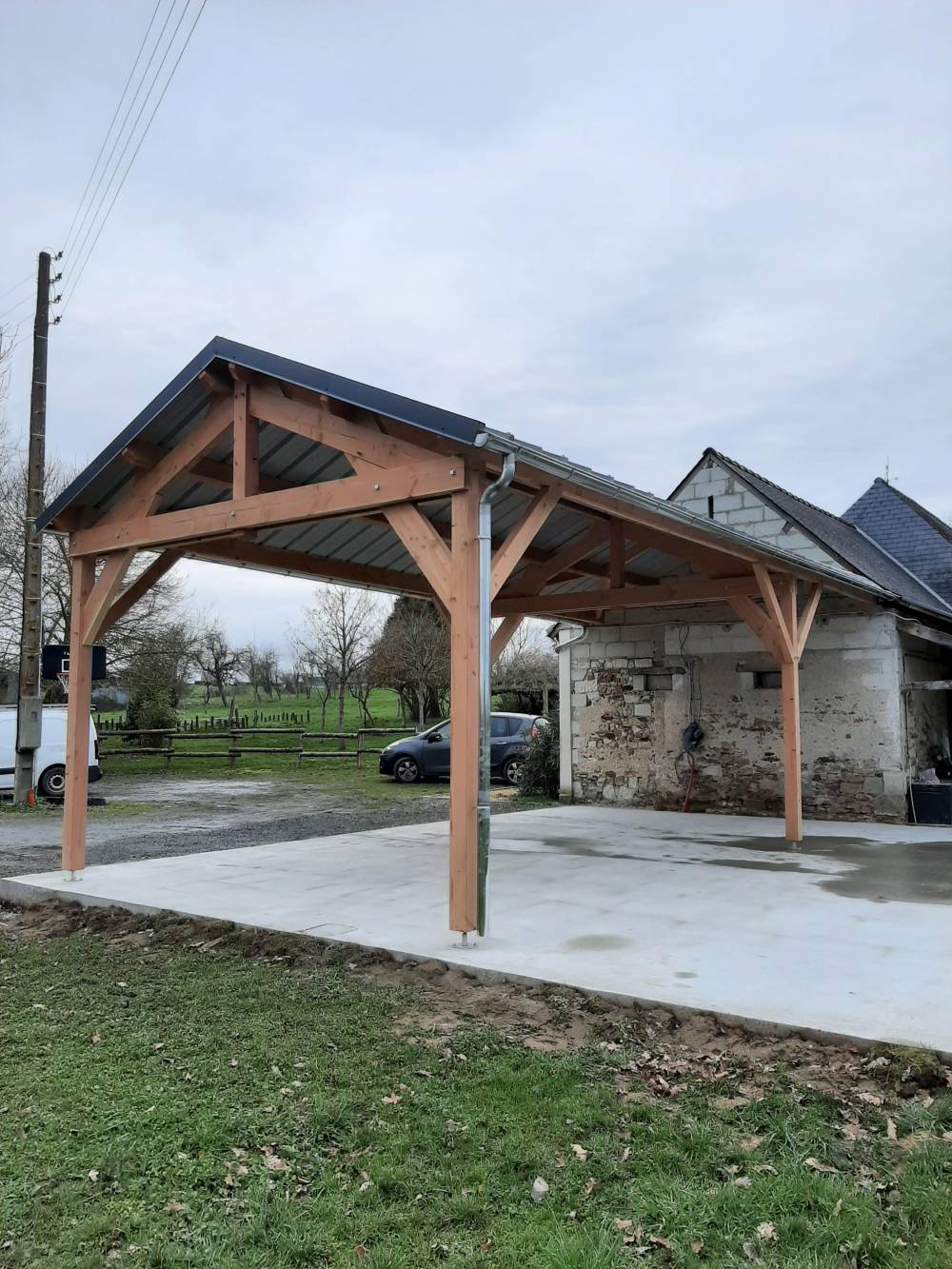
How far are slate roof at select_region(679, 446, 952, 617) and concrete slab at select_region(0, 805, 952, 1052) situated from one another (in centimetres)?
331

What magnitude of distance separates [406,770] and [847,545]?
327 inches

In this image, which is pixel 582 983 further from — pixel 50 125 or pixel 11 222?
pixel 11 222

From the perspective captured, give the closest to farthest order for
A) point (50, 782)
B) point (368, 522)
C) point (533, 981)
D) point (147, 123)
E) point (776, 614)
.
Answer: point (533, 981) < point (368, 522) < point (776, 614) < point (147, 123) < point (50, 782)

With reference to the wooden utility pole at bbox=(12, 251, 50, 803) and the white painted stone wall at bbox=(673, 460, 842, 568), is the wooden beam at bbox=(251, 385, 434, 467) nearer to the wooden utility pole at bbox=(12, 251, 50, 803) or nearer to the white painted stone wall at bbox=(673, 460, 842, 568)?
the white painted stone wall at bbox=(673, 460, 842, 568)

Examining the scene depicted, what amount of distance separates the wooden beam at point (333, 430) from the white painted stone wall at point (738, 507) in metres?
6.71

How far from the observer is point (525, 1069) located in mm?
3240

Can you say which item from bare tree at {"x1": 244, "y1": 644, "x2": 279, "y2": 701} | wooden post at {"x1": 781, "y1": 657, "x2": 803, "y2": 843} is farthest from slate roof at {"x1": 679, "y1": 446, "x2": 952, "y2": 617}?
bare tree at {"x1": 244, "y1": 644, "x2": 279, "y2": 701}

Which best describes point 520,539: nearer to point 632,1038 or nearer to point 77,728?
point 632,1038

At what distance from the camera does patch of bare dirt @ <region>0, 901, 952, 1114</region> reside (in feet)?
10.1

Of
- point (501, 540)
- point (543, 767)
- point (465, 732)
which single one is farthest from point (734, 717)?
point (465, 732)

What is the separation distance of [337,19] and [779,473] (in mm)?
44575

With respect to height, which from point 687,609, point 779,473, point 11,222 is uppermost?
point 779,473

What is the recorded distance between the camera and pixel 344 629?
90.5 feet

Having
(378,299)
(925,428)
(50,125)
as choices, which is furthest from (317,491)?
(925,428)
